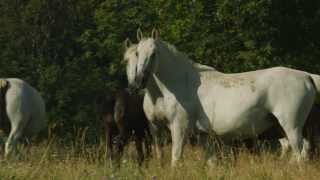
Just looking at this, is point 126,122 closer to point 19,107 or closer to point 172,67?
point 172,67

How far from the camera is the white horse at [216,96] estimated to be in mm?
10547

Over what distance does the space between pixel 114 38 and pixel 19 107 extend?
2209 centimetres

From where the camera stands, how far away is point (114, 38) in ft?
119

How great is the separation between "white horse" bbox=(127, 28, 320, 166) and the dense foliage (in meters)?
10.0

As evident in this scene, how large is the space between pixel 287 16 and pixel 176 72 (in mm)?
16951

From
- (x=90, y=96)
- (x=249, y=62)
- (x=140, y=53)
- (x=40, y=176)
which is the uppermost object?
(x=140, y=53)

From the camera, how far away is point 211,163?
32.4 feet

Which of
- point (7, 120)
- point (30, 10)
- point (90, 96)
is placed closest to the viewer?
point (7, 120)

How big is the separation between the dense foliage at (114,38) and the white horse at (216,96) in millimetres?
10039

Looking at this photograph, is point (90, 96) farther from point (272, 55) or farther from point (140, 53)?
point (140, 53)

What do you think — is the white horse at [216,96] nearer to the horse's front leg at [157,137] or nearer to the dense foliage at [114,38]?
the horse's front leg at [157,137]

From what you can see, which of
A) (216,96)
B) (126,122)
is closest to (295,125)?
(216,96)

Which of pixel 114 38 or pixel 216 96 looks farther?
pixel 114 38

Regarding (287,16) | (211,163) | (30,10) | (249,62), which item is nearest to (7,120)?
(211,163)
